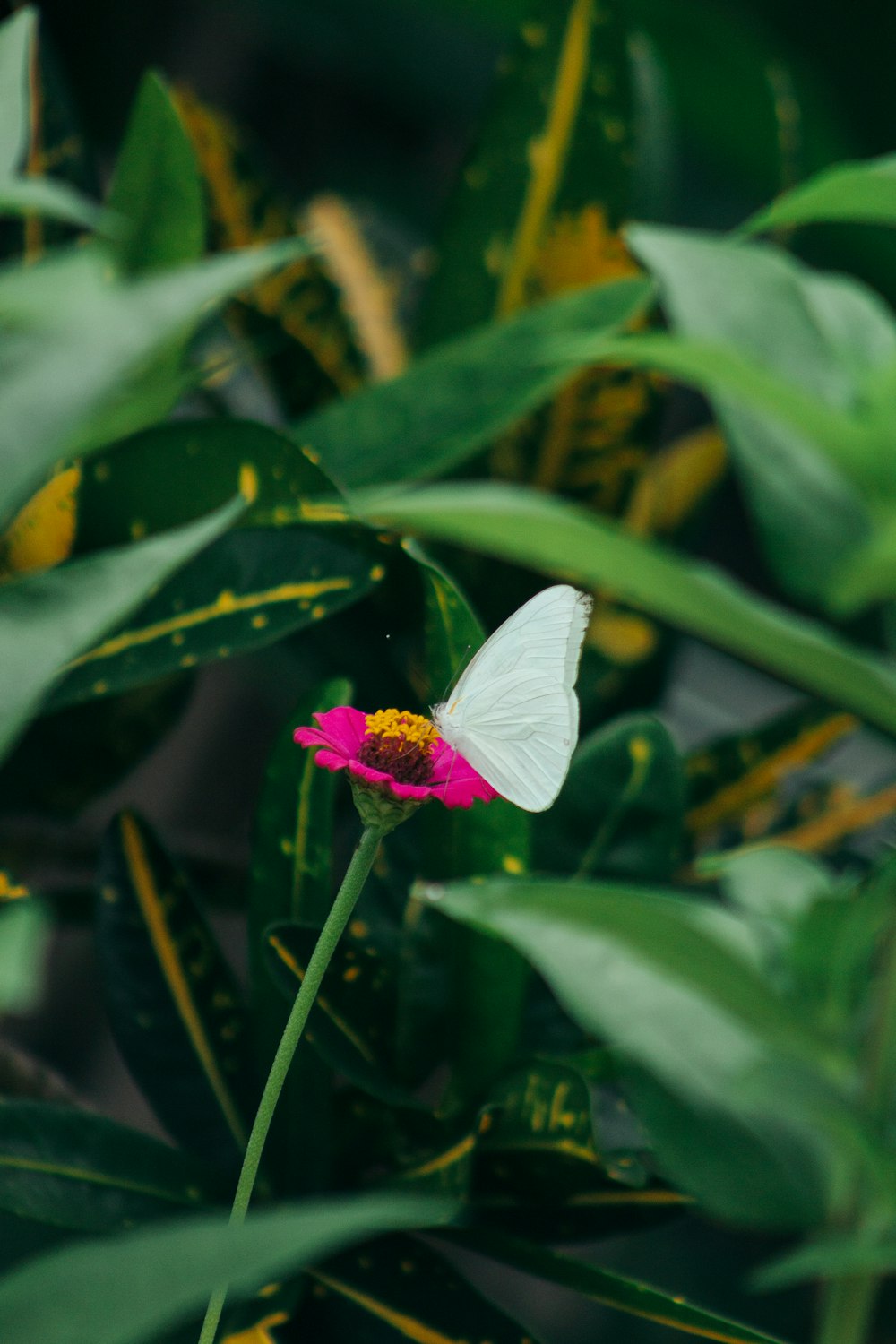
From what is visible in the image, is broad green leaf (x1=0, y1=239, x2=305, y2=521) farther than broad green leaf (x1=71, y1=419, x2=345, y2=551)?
No

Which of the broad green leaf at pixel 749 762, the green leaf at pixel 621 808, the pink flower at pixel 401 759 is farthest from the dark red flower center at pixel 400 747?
the broad green leaf at pixel 749 762

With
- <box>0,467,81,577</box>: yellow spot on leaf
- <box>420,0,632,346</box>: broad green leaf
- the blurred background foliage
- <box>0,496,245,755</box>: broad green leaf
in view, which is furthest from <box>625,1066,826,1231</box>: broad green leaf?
<box>420,0,632,346</box>: broad green leaf

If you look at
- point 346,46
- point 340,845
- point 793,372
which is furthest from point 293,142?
point 793,372

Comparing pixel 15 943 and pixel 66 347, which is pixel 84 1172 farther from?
pixel 66 347

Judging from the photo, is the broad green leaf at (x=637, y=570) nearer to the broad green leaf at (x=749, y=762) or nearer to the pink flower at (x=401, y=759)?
the pink flower at (x=401, y=759)

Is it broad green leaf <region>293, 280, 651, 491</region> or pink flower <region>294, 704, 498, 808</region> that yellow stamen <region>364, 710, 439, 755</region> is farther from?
broad green leaf <region>293, 280, 651, 491</region>
